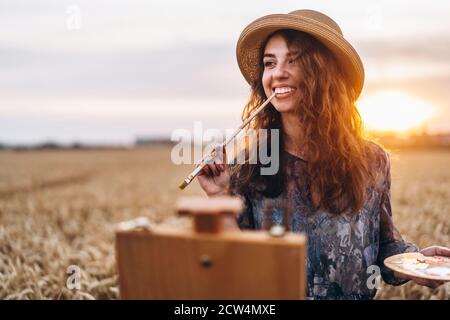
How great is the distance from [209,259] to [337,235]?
1323 millimetres

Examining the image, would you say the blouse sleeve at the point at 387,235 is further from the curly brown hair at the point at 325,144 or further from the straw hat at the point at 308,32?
the straw hat at the point at 308,32

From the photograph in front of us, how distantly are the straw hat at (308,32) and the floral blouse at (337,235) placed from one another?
0.55 m

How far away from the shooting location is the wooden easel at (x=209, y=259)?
1.26 m

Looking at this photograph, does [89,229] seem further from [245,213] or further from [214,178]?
[214,178]

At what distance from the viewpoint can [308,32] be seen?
7.59 ft

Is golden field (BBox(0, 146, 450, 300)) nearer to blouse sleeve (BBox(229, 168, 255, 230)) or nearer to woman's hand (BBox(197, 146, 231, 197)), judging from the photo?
blouse sleeve (BBox(229, 168, 255, 230))

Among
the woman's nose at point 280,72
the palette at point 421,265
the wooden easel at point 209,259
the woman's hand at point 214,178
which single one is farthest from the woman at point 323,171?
the wooden easel at point 209,259

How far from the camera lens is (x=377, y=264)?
2627 mm

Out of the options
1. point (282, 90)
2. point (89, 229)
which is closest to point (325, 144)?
point (282, 90)

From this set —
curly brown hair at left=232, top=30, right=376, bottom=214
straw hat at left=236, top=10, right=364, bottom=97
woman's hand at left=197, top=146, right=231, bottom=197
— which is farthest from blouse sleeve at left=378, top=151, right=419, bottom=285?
woman's hand at left=197, top=146, right=231, bottom=197
